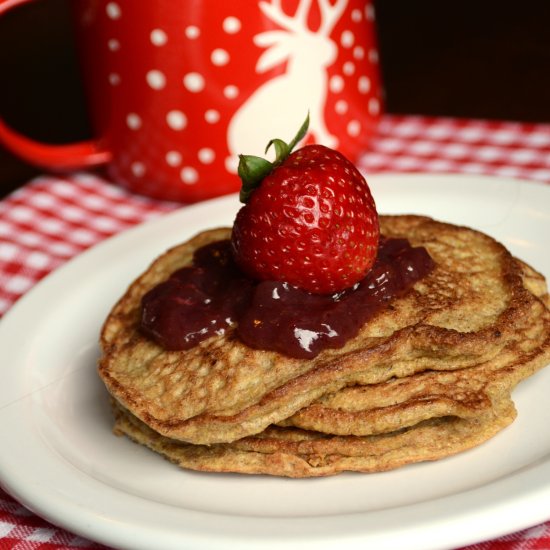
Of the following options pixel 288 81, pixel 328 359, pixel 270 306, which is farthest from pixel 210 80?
pixel 328 359

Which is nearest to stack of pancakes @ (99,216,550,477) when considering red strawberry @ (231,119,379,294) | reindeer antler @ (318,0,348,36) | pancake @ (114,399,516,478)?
pancake @ (114,399,516,478)

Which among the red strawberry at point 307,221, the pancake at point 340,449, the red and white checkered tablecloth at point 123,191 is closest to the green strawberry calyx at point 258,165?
the red strawberry at point 307,221

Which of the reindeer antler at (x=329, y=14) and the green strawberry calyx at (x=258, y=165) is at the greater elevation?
the green strawberry calyx at (x=258, y=165)

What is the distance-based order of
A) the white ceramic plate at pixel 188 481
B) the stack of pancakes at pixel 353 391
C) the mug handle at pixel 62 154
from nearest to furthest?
the white ceramic plate at pixel 188 481 < the stack of pancakes at pixel 353 391 < the mug handle at pixel 62 154

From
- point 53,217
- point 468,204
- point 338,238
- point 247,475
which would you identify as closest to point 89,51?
point 53,217

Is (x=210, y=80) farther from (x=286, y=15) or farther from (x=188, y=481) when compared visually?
(x=188, y=481)

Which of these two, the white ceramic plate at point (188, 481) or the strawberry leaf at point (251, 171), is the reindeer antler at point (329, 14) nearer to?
the white ceramic plate at point (188, 481)

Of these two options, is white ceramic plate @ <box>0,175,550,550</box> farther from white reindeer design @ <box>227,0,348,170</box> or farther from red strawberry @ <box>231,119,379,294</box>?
white reindeer design @ <box>227,0,348,170</box>
